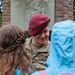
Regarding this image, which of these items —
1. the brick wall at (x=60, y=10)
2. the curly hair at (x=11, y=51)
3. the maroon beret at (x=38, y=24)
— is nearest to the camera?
the curly hair at (x=11, y=51)

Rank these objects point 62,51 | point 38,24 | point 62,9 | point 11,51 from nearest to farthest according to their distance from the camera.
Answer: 1. point 62,51
2. point 11,51
3. point 38,24
4. point 62,9

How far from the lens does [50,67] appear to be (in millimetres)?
2012

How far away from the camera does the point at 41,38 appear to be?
11.6ft

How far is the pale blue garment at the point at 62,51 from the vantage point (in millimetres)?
1966

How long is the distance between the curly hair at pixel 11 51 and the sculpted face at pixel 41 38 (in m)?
0.77

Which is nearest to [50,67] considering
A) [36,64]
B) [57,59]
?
[57,59]

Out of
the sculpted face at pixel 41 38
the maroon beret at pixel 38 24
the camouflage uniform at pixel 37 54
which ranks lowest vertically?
the camouflage uniform at pixel 37 54

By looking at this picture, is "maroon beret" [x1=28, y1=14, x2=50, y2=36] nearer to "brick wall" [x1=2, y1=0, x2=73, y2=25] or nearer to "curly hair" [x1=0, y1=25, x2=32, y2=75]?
"curly hair" [x1=0, y1=25, x2=32, y2=75]

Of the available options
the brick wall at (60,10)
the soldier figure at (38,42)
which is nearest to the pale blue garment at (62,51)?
the soldier figure at (38,42)

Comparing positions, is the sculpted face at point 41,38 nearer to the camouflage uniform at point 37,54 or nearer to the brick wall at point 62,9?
the camouflage uniform at point 37,54

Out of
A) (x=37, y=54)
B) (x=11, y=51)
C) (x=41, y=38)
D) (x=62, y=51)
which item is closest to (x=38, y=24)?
(x=41, y=38)

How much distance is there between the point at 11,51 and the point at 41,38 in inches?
33.9

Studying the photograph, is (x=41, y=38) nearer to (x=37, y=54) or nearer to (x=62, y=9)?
(x=37, y=54)

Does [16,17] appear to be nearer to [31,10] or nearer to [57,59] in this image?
[31,10]
